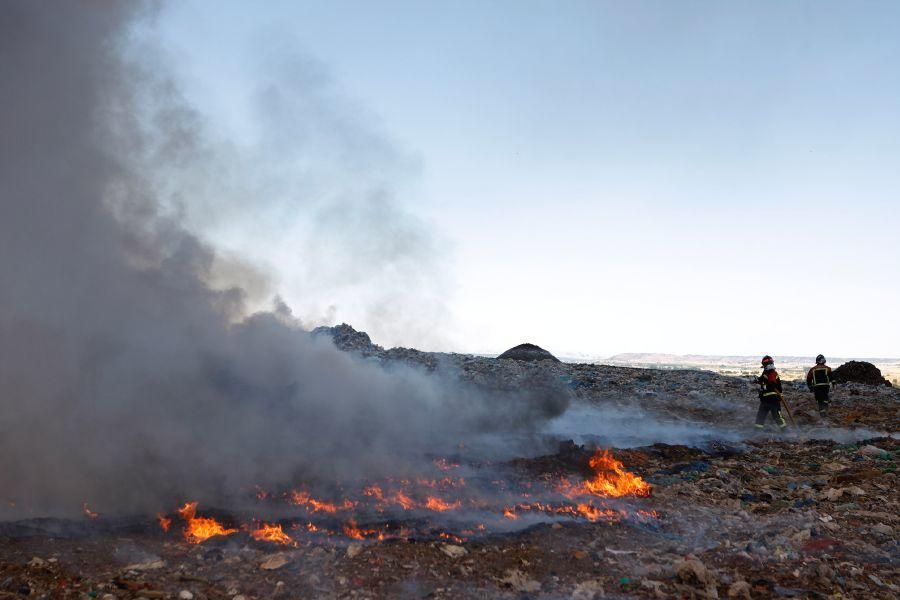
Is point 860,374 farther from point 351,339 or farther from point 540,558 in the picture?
point 540,558

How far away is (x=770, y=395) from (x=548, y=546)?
8.88 metres

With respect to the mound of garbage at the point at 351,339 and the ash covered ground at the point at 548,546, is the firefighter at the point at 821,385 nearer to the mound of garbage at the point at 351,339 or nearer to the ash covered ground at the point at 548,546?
the ash covered ground at the point at 548,546

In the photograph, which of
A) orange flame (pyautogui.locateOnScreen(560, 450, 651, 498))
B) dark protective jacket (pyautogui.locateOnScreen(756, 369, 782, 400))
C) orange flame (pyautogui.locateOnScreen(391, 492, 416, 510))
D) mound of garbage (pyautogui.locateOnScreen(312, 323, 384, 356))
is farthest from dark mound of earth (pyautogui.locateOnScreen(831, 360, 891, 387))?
orange flame (pyautogui.locateOnScreen(391, 492, 416, 510))

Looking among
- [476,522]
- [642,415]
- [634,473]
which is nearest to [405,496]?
[476,522]

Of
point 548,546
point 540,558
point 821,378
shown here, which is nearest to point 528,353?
point 821,378

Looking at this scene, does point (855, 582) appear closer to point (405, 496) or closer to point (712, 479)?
point (712, 479)

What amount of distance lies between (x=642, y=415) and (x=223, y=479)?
11026 mm

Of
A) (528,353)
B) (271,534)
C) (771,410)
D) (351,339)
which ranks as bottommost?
(271,534)

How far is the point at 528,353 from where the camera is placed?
25906mm

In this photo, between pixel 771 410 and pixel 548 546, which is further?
pixel 771 410

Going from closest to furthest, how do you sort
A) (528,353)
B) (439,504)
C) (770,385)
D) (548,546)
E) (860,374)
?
(548,546) → (439,504) → (770,385) → (860,374) → (528,353)

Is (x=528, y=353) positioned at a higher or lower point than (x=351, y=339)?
lower

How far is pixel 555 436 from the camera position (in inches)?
398

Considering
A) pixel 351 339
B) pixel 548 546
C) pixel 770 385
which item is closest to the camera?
pixel 548 546
